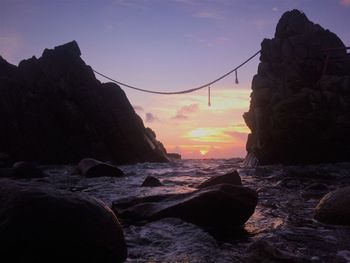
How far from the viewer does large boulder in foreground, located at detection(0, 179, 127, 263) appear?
4.04m

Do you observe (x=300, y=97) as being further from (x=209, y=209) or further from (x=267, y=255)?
(x=267, y=255)

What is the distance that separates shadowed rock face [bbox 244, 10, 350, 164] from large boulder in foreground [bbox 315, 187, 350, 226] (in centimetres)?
2080

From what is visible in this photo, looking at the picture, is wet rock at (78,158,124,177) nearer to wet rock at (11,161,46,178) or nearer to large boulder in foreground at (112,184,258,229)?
wet rock at (11,161,46,178)

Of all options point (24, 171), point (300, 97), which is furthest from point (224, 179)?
point (300, 97)

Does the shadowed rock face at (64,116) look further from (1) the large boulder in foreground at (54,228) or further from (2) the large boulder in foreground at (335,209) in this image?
(1) the large boulder in foreground at (54,228)

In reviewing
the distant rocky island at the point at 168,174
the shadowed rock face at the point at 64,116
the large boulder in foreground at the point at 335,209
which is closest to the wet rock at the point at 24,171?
the distant rocky island at the point at 168,174

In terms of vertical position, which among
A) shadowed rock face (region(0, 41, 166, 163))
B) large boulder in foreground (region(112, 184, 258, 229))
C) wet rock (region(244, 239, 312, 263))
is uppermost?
shadowed rock face (region(0, 41, 166, 163))

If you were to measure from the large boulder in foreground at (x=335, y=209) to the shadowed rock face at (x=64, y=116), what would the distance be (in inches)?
1018

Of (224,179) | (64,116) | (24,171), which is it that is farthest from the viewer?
(64,116)

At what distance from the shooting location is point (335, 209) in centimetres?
710

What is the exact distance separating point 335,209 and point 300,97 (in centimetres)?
2150

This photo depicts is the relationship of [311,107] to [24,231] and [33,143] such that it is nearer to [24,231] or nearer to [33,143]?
[33,143]

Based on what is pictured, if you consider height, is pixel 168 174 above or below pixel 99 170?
below

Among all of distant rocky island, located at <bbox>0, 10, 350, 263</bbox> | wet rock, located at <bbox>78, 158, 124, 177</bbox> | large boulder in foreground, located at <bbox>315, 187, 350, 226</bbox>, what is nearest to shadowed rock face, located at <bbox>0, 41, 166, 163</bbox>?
distant rocky island, located at <bbox>0, 10, 350, 263</bbox>
